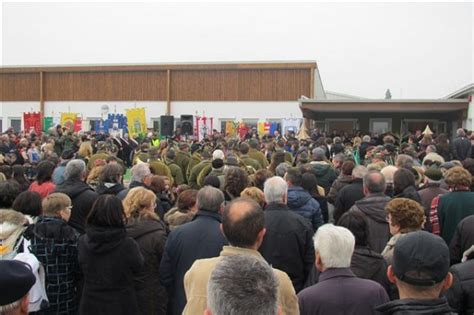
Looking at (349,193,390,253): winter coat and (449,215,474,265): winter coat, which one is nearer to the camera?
(449,215,474,265): winter coat

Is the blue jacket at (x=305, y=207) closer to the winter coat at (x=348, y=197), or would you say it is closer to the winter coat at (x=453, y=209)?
the winter coat at (x=348, y=197)

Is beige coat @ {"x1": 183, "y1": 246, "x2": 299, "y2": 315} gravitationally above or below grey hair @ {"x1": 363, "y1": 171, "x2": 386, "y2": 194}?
below

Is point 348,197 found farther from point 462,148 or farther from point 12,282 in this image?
point 462,148

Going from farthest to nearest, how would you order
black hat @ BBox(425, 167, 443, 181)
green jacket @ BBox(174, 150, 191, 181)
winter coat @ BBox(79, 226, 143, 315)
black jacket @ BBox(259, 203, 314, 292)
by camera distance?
green jacket @ BBox(174, 150, 191, 181)
black hat @ BBox(425, 167, 443, 181)
black jacket @ BBox(259, 203, 314, 292)
winter coat @ BBox(79, 226, 143, 315)

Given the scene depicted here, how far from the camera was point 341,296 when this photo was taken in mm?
3328

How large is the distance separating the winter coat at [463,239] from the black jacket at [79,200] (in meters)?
4.13

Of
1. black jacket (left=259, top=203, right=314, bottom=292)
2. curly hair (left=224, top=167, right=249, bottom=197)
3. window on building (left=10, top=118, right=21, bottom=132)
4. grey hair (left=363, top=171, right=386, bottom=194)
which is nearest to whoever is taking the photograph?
black jacket (left=259, top=203, right=314, bottom=292)

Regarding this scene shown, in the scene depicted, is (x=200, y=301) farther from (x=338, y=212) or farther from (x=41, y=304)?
(x=338, y=212)

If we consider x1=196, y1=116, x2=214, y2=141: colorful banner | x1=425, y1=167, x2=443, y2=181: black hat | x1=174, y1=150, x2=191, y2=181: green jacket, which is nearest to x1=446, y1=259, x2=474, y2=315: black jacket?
x1=425, y1=167, x2=443, y2=181: black hat

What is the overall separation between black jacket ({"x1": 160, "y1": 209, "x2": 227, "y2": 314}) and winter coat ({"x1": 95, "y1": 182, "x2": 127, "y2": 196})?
2543 millimetres

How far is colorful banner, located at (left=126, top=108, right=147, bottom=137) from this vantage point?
25.2 m

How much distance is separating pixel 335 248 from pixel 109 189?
4270mm

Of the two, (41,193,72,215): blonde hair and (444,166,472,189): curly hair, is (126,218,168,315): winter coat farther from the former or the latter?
(444,166,472,189): curly hair

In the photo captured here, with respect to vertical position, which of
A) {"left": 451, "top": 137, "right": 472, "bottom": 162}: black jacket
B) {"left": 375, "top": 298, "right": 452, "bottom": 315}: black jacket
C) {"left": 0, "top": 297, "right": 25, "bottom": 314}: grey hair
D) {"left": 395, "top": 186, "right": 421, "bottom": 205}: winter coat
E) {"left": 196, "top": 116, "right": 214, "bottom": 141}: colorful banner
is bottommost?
{"left": 375, "top": 298, "right": 452, "bottom": 315}: black jacket
